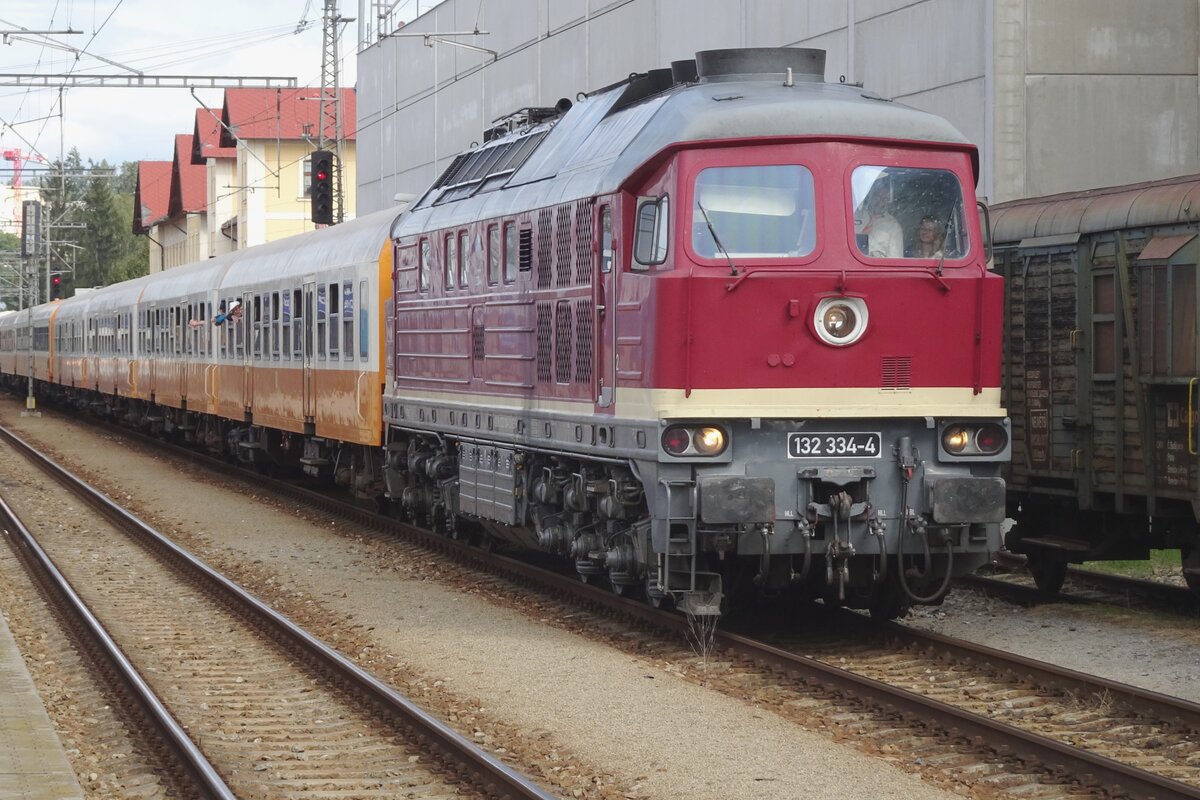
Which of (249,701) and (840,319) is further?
(840,319)

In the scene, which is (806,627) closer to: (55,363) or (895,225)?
(895,225)

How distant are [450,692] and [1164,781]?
450cm

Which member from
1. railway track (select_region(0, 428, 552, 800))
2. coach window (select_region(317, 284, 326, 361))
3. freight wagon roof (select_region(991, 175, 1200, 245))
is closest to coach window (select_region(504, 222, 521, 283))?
railway track (select_region(0, 428, 552, 800))

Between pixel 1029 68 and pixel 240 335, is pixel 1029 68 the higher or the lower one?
the higher one

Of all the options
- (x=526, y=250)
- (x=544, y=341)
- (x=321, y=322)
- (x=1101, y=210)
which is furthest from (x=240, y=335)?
(x=1101, y=210)

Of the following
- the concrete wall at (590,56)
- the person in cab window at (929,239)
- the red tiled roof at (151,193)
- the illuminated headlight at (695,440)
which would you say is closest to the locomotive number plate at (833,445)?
the illuminated headlight at (695,440)

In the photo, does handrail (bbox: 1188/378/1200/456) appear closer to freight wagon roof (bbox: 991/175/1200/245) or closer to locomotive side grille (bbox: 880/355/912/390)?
freight wagon roof (bbox: 991/175/1200/245)

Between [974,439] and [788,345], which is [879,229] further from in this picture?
[974,439]

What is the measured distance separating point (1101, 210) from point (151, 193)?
350ft

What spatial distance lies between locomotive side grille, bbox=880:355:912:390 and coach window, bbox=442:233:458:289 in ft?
18.3

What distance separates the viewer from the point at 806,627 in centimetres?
1217

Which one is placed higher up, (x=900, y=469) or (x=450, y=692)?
(x=900, y=469)

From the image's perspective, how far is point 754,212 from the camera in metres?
10.7

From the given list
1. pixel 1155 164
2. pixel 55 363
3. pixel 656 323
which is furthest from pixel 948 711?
pixel 55 363
